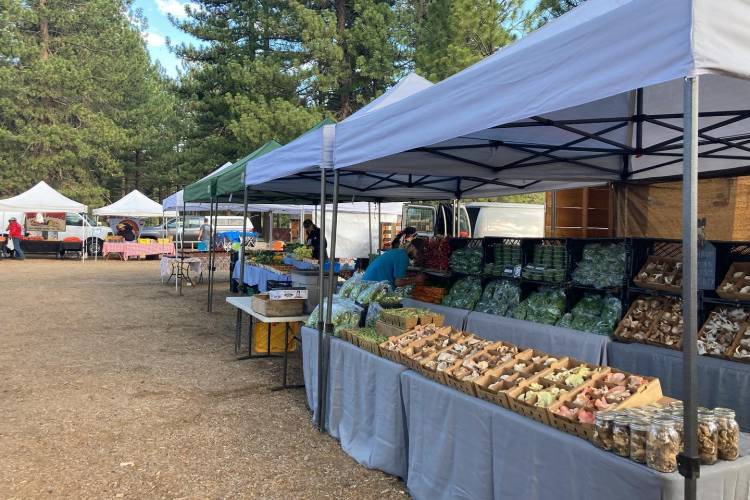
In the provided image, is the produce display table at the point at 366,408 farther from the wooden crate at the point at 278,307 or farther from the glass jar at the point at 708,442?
the glass jar at the point at 708,442

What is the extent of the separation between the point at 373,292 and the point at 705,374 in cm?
275

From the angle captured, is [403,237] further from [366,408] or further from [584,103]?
[584,103]

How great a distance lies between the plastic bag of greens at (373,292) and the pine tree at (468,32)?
11735mm

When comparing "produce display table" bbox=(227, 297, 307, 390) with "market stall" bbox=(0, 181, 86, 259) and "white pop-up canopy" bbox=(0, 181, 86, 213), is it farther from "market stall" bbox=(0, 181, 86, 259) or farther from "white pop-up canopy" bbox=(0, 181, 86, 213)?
"market stall" bbox=(0, 181, 86, 259)

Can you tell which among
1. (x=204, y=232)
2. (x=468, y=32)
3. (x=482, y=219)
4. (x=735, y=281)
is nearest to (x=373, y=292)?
(x=735, y=281)

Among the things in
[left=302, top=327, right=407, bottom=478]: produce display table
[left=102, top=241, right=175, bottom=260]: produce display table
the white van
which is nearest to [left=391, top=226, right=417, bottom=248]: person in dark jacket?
[left=302, top=327, right=407, bottom=478]: produce display table

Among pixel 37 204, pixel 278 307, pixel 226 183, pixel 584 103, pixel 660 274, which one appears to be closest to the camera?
pixel 584 103

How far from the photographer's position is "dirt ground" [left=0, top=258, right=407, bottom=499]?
370cm

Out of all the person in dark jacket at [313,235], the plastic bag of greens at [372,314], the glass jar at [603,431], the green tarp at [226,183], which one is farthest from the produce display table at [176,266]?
the glass jar at [603,431]

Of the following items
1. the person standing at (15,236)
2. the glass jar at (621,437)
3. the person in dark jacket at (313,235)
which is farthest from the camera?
the person standing at (15,236)

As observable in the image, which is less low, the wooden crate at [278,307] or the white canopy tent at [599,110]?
the white canopy tent at [599,110]

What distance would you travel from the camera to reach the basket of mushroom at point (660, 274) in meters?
4.16

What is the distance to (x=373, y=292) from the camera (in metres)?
5.41

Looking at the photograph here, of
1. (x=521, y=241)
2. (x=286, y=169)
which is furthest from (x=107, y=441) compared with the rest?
(x=521, y=241)
